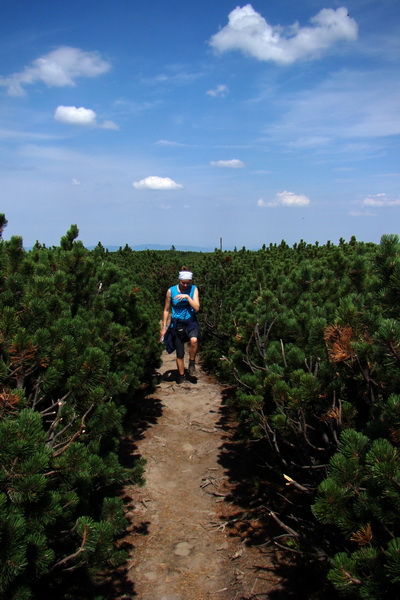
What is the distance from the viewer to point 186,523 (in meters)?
4.54

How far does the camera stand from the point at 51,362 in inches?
117

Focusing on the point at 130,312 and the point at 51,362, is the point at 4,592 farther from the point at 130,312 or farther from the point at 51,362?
the point at 130,312

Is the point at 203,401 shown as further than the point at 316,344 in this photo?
Yes

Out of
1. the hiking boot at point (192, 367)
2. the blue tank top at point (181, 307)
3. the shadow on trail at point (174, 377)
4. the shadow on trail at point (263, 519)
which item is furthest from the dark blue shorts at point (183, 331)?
the shadow on trail at point (263, 519)

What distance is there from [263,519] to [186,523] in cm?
80

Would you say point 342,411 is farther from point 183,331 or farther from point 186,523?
point 183,331

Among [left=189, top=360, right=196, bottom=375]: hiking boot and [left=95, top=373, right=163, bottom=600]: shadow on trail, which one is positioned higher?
[left=189, top=360, right=196, bottom=375]: hiking boot

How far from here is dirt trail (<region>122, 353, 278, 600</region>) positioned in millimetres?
3602

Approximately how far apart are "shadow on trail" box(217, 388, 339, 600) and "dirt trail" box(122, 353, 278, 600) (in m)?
0.06

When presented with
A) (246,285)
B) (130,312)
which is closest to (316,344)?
(130,312)

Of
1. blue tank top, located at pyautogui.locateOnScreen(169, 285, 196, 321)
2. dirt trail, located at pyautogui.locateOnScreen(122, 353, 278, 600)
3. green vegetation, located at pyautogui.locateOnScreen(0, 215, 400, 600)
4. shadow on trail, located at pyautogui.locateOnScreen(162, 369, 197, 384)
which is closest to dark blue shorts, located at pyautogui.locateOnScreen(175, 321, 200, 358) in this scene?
blue tank top, located at pyautogui.locateOnScreen(169, 285, 196, 321)

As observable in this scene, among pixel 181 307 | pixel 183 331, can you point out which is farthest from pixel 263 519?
pixel 181 307

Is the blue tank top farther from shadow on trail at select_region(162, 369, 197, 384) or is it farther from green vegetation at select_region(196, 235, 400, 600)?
green vegetation at select_region(196, 235, 400, 600)

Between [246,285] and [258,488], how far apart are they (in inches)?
151
